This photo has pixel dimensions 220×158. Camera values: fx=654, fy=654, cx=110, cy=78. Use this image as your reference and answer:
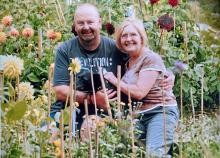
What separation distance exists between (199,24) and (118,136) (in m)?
2.62

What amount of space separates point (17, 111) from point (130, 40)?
5.62ft

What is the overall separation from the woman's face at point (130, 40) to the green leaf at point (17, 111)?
1.69 meters

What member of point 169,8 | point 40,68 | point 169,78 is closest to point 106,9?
point 169,8

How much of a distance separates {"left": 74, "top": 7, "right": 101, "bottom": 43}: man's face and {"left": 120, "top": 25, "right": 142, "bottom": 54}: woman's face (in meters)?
0.19

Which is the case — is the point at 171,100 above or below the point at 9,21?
below

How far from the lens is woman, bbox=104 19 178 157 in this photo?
3182mm

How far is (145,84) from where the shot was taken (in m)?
3.22

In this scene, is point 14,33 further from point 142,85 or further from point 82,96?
point 142,85

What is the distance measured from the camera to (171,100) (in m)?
3.30

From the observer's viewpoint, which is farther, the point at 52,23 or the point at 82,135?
the point at 52,23

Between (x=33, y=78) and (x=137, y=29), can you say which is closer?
(x=137, y=29)

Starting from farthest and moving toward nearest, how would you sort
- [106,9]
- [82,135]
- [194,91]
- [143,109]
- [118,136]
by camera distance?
[106,9] → [194,91] → [143,109] → [82,135] → [118,136]

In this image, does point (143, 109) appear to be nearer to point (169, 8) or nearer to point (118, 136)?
point (118, 136)

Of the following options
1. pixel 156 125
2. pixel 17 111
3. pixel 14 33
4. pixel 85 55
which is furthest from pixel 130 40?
pixel 17 111
